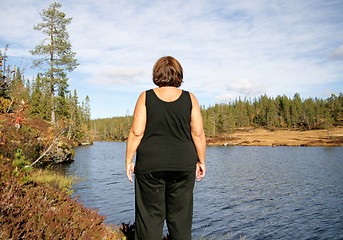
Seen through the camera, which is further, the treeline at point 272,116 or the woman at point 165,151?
the treeline at point 272,116

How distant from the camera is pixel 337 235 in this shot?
43.9 feet

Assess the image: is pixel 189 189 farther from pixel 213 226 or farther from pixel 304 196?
pixel 304 196

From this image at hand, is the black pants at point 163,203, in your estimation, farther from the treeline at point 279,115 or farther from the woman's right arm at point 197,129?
the treeline at point 279,115

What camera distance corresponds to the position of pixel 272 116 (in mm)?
134250

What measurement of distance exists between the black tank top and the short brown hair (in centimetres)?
25

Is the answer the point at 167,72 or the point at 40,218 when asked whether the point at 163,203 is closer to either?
the point at 167,72

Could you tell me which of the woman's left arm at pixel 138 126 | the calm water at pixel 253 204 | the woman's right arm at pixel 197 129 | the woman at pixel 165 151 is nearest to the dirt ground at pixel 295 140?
the calm water at pixel 253 204

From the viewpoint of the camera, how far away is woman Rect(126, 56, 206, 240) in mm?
3619

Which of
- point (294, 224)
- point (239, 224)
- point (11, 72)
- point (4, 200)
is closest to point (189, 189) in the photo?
point (4, 200)

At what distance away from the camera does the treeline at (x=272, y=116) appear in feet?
386

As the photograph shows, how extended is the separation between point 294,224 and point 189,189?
13201 millimetres

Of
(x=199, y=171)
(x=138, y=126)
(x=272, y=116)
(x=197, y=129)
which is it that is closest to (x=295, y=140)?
(x=272, y=116)

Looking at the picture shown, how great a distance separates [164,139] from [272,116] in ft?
453

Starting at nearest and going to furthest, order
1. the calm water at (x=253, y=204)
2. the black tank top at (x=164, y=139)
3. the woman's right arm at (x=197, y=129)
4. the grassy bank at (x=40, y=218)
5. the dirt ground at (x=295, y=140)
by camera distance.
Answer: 1. the black tank top at (x=164, y=139)
2. the woman's right arm at (x=197, y=129)
3. the grassy bank at (x=40, y=218)
4. the calm water at (x=253, y=204)
5. the dirt ground at (x=295, y=140)
